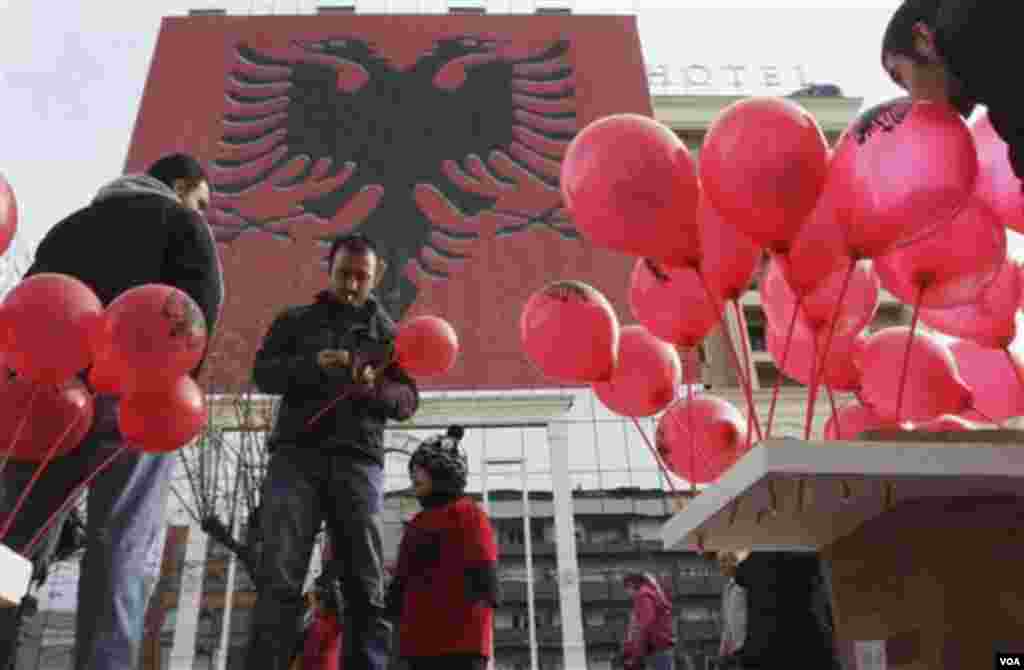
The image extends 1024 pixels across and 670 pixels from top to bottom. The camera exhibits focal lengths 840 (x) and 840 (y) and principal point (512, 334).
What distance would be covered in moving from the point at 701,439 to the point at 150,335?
155 centimetres

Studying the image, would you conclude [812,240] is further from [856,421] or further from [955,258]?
[856,421]

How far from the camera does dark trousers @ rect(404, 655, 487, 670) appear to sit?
230cm

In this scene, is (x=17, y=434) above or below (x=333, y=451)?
below

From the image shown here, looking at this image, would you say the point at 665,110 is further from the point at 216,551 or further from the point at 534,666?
the point at 534,666

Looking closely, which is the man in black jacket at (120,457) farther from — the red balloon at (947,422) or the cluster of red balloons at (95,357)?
the red balloon at (947,422)

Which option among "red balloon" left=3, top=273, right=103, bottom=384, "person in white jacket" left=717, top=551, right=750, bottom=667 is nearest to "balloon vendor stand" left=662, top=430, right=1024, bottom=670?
"red balloon" left=3, top=273, right=103, bottom=384

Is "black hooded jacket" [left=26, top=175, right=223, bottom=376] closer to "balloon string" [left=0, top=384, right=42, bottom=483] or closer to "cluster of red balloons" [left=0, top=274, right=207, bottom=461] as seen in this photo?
"cluster of red balloons" [left=0, top=274, right=207, bottom=461]

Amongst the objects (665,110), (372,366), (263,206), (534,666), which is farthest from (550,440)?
(665,110)

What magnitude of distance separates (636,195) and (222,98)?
649 cm

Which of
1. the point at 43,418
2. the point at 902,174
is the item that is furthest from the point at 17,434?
the point at 902,174

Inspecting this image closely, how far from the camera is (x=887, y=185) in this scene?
135 cm

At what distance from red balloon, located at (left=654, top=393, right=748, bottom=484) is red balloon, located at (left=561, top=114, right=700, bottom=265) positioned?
827 millimetres

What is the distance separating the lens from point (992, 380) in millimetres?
2254

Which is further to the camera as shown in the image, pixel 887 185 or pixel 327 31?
pixel 327 31
